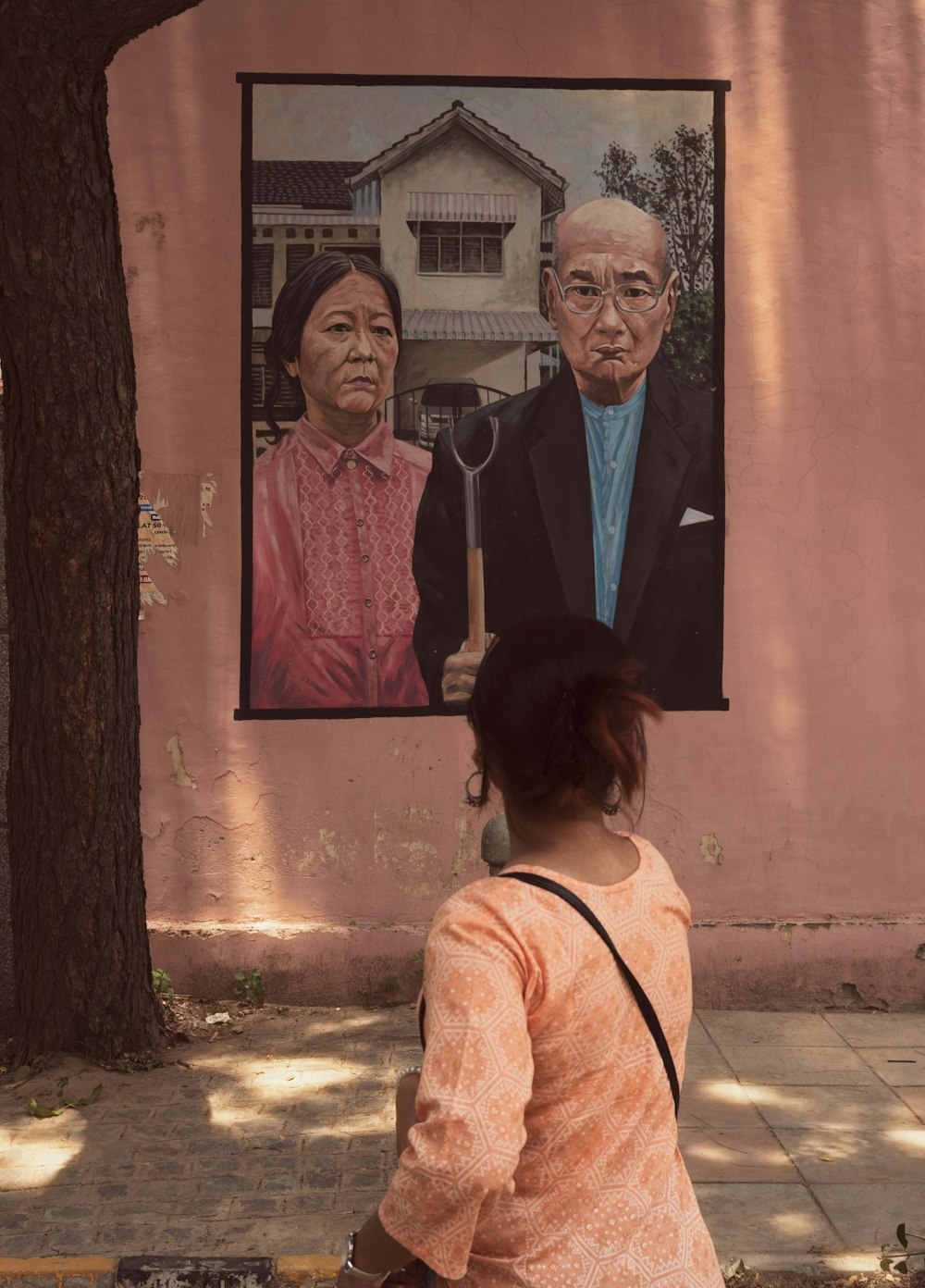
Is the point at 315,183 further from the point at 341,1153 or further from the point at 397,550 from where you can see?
the point at 341,1153

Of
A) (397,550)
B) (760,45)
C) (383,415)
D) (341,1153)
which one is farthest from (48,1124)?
(760,45)

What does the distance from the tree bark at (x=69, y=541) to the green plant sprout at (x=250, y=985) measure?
882mm

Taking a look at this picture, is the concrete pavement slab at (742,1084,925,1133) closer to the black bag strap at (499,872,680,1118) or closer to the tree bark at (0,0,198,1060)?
→ the tree bark at (0,0,198,1060)

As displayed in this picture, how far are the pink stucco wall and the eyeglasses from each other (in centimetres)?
35

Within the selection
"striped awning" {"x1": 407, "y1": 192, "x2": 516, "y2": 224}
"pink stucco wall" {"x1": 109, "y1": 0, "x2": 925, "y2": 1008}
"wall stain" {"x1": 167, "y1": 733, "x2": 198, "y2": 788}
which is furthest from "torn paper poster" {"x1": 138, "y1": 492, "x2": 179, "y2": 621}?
"striped awning" {"x1": 407, "y1": 192, "x2": 516, "y2": 224}

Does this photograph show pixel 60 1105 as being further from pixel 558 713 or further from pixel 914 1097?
pixel 558 713

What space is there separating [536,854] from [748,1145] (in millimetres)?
3314

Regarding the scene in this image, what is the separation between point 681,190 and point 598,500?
1503 mm

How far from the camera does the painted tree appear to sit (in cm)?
657

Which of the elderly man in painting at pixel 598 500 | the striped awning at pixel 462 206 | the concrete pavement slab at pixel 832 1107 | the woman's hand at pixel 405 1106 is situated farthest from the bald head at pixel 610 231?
the woman's hand at pixel 405 1106

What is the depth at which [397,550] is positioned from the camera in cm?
657

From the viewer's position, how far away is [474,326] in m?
6.59

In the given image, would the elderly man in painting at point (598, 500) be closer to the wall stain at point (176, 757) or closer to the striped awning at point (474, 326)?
the striped awning at point (474, 326)

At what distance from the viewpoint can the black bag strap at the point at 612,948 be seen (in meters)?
1.86
